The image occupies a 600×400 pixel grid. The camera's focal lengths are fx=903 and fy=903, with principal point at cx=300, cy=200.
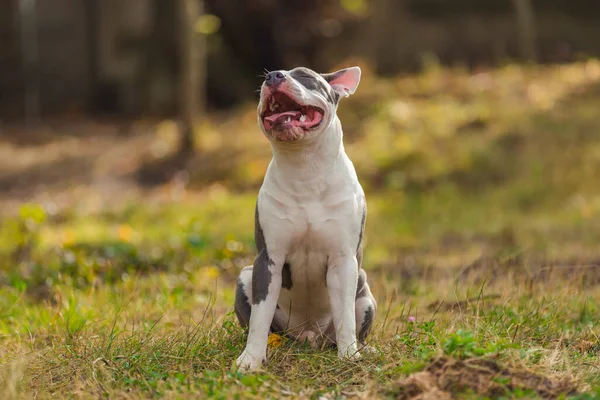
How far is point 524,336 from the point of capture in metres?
4.70

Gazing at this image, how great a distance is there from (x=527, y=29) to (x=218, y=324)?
1074 cm

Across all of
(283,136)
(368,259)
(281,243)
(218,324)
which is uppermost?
(283,136)

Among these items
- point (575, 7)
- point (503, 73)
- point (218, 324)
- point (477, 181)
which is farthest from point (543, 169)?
point (218, 324)

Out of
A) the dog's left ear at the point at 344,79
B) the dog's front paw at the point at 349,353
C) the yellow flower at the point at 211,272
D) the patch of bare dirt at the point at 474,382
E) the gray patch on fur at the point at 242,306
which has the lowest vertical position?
the yellow flower at the point at 211,272

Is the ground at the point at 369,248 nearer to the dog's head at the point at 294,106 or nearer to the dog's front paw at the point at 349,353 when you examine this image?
the dog's front paw at the point at 349,353

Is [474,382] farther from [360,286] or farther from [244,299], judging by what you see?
[244,299]

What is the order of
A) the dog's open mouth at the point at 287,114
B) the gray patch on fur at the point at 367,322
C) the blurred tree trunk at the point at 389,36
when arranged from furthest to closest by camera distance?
the blurred tree trunk at the point at 389,36, the gray patch on fur at the point at 367,322, the dog's open mouth at the point at 287,114

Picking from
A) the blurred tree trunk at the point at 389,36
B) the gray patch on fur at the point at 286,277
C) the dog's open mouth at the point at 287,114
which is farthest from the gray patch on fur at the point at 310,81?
the blurred tree trunk at the point at 389,36

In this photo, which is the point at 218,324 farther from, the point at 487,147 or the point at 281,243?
the point at 487,147

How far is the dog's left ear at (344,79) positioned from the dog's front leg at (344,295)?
0.84 m

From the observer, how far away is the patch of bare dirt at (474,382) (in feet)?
11.9

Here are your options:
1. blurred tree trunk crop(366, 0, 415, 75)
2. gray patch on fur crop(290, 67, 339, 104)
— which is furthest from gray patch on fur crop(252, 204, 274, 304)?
blurred tree trunk crop(366, 0, 415, 75)

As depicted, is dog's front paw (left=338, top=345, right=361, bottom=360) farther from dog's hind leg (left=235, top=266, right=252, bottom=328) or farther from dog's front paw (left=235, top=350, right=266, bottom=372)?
dog's hind leg (left=235, top=266, right=252, bottom=328)

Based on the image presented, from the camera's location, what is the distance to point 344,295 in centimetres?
438
